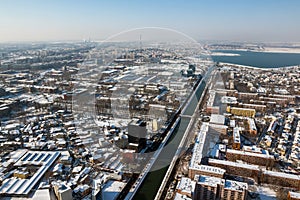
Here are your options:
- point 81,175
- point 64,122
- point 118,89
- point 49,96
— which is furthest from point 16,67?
point 81,175

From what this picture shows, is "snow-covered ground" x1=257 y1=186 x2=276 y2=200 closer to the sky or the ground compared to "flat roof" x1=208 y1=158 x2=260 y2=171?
closer to the ground

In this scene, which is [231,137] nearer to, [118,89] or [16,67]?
[118,89]

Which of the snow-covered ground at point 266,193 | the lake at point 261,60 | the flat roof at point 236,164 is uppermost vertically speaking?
the lake at point 261,60

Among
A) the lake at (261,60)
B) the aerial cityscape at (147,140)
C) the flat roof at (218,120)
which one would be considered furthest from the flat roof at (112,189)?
the lake at (261,60)

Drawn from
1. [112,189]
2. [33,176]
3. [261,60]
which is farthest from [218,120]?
[261,60]

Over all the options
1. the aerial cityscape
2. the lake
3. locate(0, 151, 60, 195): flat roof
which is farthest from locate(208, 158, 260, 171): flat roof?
the lake

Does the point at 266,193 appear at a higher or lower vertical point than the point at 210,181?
lower

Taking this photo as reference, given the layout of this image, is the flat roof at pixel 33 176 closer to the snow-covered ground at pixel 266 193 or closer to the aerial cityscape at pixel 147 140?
the aerial cityscape at pixel 147 140

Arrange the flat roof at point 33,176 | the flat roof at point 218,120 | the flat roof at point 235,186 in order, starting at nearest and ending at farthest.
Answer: the flat roof at point 235,186 < the flat roof at point 33,176 < the flat roof at point 218,120

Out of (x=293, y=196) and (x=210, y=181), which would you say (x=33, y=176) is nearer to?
(x=210, y=181)

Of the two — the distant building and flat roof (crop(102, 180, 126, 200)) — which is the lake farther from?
flat roof (crop(102, 180, 126, 200))

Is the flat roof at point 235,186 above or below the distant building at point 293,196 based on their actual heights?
above
